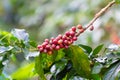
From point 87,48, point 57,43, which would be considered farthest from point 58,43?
point 87,48

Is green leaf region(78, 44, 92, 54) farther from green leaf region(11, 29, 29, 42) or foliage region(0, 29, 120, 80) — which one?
green leaf region(11, 29, 29, 42)

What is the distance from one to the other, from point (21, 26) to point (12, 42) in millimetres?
2870

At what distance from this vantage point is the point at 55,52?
0.82 m

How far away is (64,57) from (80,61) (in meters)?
0.05

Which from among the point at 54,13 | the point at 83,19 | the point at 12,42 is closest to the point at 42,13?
the point at 54,13

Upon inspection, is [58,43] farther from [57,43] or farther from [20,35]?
[20,35]

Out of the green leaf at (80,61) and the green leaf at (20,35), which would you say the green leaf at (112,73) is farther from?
the green leaf at (20,35)

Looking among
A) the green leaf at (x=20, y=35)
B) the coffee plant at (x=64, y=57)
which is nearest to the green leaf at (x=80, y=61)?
the coffee plant at (x=64, y=57)

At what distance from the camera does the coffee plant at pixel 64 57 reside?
0.81 m

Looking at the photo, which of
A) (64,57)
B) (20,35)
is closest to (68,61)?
(64,57)

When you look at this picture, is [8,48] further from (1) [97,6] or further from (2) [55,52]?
(1) [97,6]

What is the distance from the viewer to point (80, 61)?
813 mm

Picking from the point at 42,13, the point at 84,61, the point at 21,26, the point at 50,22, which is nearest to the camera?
the point at 84,61

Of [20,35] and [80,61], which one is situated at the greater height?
[20,35]
